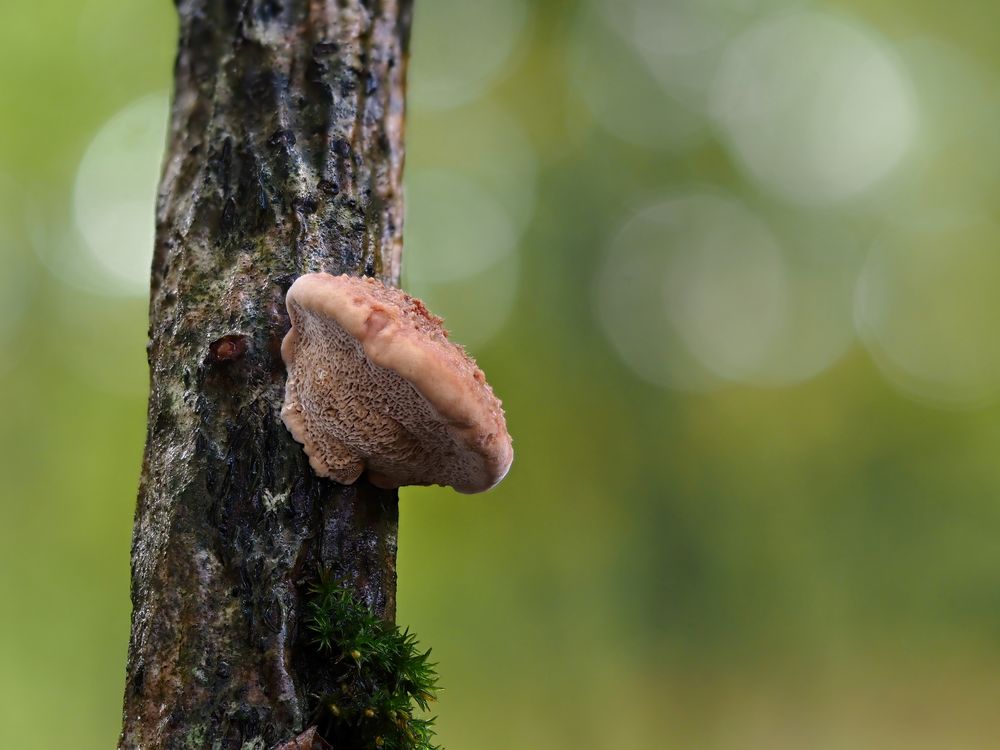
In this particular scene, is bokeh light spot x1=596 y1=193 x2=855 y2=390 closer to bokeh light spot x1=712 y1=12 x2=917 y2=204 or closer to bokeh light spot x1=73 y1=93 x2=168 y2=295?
bokeh light spot x1=712 y1=12 x2=917 y2=204

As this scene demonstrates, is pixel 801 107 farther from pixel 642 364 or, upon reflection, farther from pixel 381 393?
pixel 381 393

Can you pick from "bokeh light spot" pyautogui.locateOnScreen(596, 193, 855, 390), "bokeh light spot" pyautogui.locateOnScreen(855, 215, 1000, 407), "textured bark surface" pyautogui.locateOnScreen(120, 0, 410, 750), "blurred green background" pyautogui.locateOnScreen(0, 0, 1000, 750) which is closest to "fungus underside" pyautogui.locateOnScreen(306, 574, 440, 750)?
"textured bark surface" pyautogui.locateOnScreen(120, 0, 410, 750)

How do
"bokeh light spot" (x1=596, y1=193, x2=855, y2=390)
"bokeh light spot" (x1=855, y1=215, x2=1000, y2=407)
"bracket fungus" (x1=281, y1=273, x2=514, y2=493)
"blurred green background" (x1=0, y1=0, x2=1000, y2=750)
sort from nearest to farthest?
"bracket fungus" (x1=281, y1=273, x2=514, y2=493) → "blurred green background" (x1=0, y1=0, x2=1000, y2=750) → "bokeh light spot" (x1=596, y1=193, x2=855, y2=390) → "bokeh light spot" (x1=855, y1=215, x2=1000, y2=407)

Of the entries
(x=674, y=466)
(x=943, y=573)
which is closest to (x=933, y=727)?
Result: (x=943, y=573)

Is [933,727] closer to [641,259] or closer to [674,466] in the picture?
[674,466]

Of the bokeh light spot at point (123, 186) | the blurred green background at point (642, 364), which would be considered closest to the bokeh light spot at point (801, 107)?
the blurred green background at point (642, 364)

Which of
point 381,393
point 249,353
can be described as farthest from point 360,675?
point 249,353
